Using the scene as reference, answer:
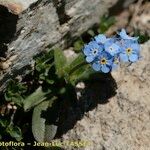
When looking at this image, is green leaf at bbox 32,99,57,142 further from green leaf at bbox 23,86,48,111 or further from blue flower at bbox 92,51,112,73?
blue flower at bbox 92,51,112,73

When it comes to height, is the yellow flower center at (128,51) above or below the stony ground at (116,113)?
above

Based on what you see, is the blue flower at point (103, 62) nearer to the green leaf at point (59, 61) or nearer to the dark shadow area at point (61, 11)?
the green leaf at point (59, 61)

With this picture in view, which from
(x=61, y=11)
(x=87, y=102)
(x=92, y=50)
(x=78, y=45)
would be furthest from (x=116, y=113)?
(x=61, y=11)

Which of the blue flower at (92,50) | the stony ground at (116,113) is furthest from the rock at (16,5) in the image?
the stony ground at (116,113)

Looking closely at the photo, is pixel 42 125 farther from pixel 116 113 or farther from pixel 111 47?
pixel 111 47

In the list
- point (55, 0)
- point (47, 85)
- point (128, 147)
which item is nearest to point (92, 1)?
point (55, 0)

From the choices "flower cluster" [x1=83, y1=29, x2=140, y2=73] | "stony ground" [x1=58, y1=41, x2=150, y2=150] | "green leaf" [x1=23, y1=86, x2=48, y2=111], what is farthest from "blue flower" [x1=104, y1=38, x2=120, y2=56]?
"green leaf" [x1=23, y1=86, x2=48, y2=111]

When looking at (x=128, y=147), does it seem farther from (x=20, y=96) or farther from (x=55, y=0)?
(x=55, y=0)

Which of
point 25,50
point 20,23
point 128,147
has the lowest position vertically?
point 128,147
